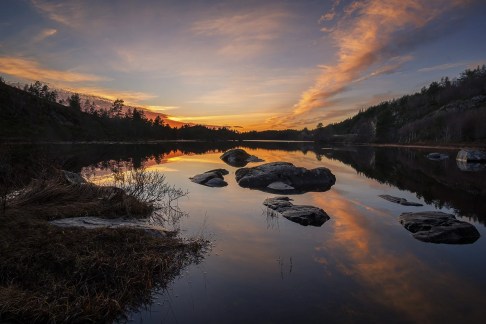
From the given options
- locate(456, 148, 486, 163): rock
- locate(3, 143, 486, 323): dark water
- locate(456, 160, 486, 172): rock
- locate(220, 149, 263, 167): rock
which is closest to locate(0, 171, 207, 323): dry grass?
locate(3, 143, 486, 323): dark water

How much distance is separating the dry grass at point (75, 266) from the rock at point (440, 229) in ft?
26.9

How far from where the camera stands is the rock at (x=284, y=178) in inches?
926

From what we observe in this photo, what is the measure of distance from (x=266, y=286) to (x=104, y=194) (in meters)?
9.90

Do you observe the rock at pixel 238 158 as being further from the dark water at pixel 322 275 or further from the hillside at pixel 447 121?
the hillside at pixel 447 121

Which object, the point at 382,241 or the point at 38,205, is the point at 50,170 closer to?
the point at 38,205

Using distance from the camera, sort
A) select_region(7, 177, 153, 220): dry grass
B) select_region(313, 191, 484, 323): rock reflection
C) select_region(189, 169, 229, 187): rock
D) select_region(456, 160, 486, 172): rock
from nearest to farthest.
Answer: select_region(313, 191, 484, 323): rock reflection, select_region(7, 177, 153, 220): dry grass, select_region(189, 169, 229, 187): rock, select_region(456, 160, 486, 172): rock

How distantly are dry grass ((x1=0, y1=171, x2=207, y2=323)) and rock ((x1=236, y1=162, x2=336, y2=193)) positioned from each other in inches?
533

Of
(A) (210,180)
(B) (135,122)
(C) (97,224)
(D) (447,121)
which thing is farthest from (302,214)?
(B) (135,122)

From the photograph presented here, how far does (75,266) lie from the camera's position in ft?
23.5

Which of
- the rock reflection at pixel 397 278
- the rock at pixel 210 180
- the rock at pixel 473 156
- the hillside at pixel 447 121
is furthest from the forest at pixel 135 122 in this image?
the rock reflection at pixel 397 278

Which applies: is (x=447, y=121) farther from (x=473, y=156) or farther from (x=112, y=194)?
(x=112, y=194)

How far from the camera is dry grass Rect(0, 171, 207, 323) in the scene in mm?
5734

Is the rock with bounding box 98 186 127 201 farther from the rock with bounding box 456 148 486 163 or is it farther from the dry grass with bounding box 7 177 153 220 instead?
the rock with bounding box 456 148 486 163

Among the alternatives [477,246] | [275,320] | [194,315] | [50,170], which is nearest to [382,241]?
[477,246]
